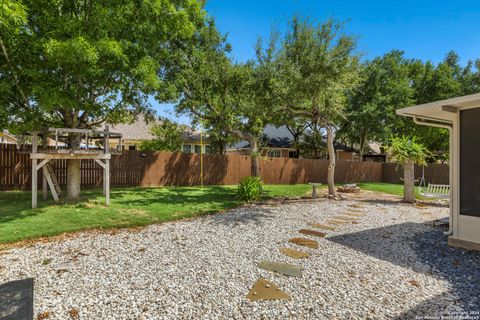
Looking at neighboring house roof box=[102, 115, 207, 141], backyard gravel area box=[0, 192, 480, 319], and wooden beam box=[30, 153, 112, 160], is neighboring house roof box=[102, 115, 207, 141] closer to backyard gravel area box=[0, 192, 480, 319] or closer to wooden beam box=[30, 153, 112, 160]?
wooden beam box=[30, 153, 112, 160]

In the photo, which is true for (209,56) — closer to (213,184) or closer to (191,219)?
(213,184)

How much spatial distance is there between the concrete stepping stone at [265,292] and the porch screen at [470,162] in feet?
12.9

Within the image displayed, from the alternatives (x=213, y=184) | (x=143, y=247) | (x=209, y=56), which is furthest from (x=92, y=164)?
(x=143, y=247)

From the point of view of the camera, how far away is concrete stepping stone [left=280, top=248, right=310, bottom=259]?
13.8 feet

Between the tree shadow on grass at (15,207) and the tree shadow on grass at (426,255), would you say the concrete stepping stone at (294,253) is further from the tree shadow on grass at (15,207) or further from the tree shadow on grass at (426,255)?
the tree shadow on grass at (15,207)

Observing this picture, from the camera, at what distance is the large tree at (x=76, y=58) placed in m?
6.52

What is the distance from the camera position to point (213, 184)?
49.2 ft

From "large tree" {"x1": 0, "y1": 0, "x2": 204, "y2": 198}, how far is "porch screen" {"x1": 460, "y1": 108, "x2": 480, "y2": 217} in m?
7.34

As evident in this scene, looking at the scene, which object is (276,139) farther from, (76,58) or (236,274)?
(236,274)

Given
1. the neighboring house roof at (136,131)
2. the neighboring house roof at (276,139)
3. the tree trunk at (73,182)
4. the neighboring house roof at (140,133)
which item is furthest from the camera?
the neighboring house roof at (276,139)

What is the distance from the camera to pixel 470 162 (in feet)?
15.5

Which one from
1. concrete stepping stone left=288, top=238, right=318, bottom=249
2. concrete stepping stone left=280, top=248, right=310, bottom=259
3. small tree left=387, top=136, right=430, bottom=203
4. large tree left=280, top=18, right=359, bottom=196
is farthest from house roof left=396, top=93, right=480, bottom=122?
small tree left=387, top=136, right=430, bottom=203

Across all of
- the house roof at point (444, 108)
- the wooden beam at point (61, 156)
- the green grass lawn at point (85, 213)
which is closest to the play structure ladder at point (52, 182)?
the green grass lawn at point (85, 213)

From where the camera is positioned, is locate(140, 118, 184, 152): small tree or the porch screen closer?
the porch screen
